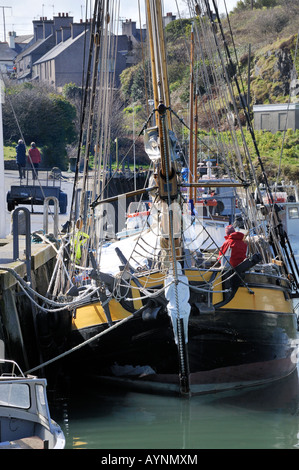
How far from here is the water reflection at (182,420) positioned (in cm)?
970

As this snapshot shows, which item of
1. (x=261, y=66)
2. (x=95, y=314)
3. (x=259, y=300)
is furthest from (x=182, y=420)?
(x=261, y=66)

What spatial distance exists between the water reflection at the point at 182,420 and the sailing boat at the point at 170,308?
0.24 m

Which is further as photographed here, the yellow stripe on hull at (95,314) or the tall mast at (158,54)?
the yellow stripe on hull at (95,314)

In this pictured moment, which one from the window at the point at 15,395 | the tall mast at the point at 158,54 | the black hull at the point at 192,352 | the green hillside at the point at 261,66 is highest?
the green hillside at the point at 261,66

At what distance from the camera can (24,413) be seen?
25.7ft

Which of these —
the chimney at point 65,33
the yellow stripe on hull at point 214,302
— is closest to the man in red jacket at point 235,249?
the yellow stripe on hull at point 214,302

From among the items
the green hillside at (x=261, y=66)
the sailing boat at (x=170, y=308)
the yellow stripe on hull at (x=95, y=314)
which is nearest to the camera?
the sailing boat at (x=170, y=308)

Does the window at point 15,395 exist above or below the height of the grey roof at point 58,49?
below

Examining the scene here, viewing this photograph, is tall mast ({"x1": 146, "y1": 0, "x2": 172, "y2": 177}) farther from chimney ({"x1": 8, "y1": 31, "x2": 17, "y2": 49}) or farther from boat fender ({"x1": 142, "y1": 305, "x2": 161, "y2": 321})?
chimney ({"x1": 8, "y1": 31, "x2": 17, "y2": 49})

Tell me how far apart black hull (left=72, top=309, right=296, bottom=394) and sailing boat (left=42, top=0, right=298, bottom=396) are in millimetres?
15

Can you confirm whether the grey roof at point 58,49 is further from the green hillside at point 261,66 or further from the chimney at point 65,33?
the green hillside at point 261,66

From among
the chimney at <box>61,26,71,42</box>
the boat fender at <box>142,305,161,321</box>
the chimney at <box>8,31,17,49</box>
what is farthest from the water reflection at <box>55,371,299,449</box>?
the chimney at <box>8,31,17,49</box>

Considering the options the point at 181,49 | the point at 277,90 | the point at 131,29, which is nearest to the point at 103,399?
the point at 181,49
